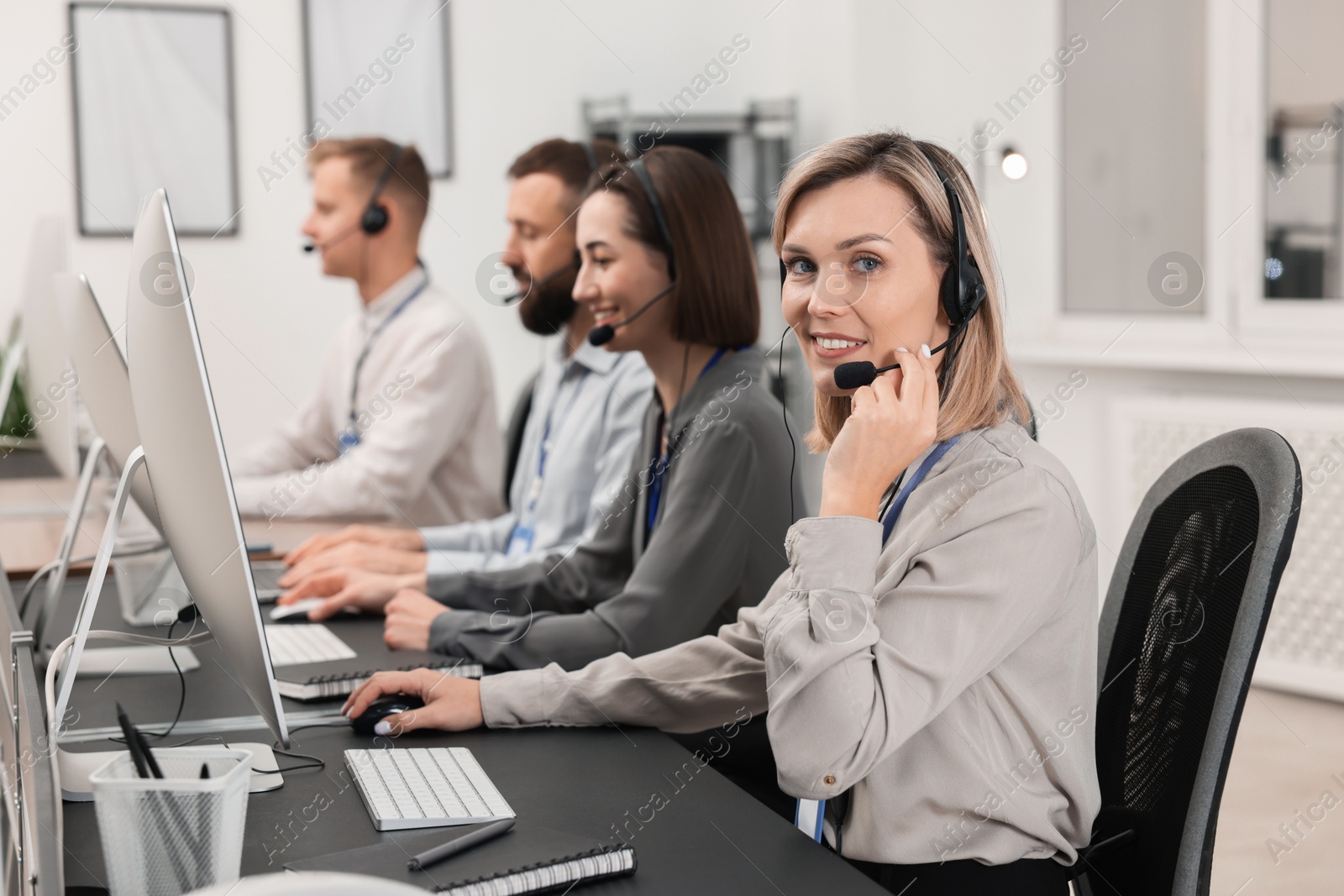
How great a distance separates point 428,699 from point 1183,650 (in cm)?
74

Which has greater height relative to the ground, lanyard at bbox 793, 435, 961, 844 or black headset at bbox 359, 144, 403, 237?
black headset at bbox 359, 144, 403, 237

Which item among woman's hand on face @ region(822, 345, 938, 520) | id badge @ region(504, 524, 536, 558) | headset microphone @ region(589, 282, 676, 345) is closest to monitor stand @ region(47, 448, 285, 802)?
woman's hand on face @ region(822, 345, 938, 520)

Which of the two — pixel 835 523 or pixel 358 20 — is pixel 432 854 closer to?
pixel 835 523

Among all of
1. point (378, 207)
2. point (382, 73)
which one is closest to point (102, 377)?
point (378, 207)

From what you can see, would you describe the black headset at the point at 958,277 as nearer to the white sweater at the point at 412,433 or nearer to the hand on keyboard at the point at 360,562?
the hand on keyboard at the point at 360,562

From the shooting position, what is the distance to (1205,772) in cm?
96

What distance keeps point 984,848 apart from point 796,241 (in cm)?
58

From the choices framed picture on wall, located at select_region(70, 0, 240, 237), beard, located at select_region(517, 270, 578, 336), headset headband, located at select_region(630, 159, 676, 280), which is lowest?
beard, located at select_region(517, 270, 578, 336)

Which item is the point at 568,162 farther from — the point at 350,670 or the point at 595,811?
the point at 595,811

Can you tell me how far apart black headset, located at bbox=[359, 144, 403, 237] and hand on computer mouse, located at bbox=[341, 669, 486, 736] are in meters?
1.83

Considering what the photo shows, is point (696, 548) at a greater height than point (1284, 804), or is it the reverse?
point (696, 548)

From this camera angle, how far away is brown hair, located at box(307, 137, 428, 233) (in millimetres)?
2973

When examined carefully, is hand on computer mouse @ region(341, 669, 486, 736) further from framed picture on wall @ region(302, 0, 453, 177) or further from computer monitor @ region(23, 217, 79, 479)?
framed picture on wall @ region(302, 0, 453, 177)

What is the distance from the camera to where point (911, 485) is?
1.11m
